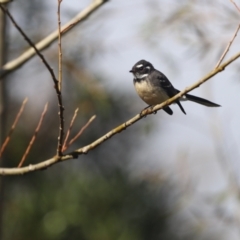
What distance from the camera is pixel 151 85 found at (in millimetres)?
4812

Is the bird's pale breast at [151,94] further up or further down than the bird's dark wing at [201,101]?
further up

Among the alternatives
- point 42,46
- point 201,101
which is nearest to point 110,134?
point 42,46

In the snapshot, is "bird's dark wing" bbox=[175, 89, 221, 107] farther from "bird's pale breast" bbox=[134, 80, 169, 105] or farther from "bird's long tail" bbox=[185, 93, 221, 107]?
"bird's pale breast" bbox=[134, 80, 169, 105]

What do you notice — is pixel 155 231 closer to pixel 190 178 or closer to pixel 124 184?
pixel 124 184

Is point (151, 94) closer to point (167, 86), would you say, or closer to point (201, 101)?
point (167, 86)

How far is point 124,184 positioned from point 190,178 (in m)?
2.61

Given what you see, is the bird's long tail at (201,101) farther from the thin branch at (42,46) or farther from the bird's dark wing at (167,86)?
the thin branch at (42,46)

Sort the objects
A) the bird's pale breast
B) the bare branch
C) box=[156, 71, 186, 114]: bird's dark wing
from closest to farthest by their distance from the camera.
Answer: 1. the bare branch
2. the bird's pale breast
3. box=[156, 71, 186, 114]: bird's dark wing

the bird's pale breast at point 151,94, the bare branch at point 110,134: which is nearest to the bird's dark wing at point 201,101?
the bird's pale breast at point 151,94

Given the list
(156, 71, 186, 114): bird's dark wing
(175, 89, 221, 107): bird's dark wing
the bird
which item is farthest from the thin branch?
(156, 71, 186, 114): bird's dark wing

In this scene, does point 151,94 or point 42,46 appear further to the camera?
point 151,94

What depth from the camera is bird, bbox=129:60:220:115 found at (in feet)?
15.5

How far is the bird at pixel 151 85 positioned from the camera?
474cm

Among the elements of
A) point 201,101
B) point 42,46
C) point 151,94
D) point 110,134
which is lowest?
point 110,134
